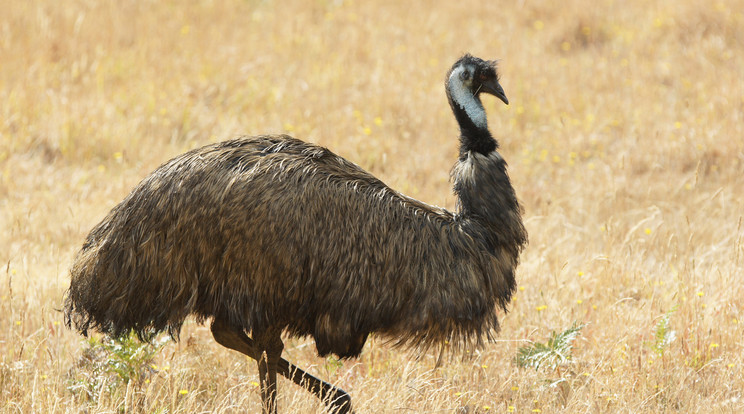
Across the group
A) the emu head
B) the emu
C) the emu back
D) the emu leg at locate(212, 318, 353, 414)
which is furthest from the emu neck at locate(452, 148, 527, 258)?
the emu leg at locate(212, 318, 353, 414)

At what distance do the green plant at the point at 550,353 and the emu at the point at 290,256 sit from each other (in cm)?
75

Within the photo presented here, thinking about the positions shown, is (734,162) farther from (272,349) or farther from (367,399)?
(272,349)

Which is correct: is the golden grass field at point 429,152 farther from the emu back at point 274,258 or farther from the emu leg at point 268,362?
the emu back at point 274,258

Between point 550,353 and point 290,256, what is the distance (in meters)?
1.76

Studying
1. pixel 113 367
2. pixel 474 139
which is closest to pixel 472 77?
pixel 474 139

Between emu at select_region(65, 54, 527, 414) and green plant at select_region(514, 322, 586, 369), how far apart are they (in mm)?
752

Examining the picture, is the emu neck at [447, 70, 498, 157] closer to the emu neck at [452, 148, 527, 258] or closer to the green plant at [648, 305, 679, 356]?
the emu neck at [452, 148, 527, 258]

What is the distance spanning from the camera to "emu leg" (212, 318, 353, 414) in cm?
452

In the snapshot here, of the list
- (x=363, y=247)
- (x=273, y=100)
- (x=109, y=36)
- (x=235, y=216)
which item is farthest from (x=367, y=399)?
(x=109, y=36)

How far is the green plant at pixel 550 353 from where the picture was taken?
5195 mm

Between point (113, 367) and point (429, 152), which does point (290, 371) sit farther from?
point (429, 152)

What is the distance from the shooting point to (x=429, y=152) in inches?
373

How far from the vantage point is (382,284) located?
4.33 metres

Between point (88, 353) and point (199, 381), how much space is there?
2.04ft
